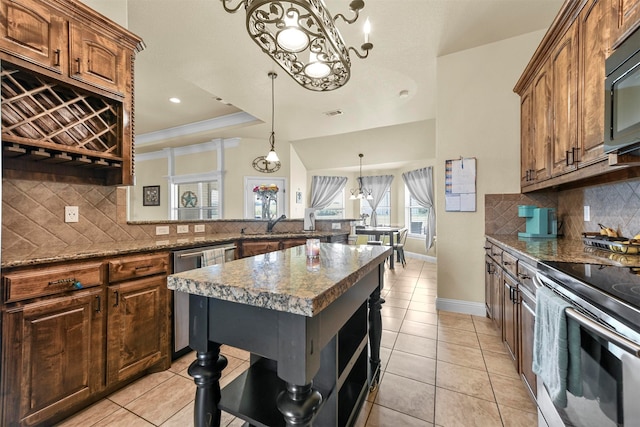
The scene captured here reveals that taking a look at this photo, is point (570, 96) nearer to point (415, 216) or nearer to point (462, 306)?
point (462, 306)

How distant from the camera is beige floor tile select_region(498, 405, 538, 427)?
57.2 inches

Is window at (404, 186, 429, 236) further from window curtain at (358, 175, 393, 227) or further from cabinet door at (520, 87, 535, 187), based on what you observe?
cabinet door at (520, 87, 535, 187)

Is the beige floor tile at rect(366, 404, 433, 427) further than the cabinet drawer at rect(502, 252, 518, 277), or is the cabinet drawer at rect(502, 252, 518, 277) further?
the cabinet drawer at rect(502, 252, 518, 277)

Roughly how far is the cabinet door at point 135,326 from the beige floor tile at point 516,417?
2.24m

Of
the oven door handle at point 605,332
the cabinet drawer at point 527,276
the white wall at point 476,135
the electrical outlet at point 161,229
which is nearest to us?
the oven door handle at point 605,332

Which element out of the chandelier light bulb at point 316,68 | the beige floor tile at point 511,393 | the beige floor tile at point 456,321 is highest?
the chandelier light bulb at point 316,68

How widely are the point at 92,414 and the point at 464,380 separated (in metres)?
2.34

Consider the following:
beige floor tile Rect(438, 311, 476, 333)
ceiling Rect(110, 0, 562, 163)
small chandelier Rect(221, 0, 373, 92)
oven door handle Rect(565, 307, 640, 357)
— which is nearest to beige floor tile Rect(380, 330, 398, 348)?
beige floor tile Rect(438, 311, 476, 333)

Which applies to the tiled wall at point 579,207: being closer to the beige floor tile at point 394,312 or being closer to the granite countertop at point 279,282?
the beige floor tile at point 394,312

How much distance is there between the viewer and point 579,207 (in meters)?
2.28

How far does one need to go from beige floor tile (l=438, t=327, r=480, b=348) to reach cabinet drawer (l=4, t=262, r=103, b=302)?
8.85ft

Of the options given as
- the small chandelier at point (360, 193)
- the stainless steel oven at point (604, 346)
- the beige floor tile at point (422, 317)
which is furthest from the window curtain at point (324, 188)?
the stainless steel oven at point (604, 346)

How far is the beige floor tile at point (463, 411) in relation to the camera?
1.46m

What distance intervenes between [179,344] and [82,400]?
61cm
